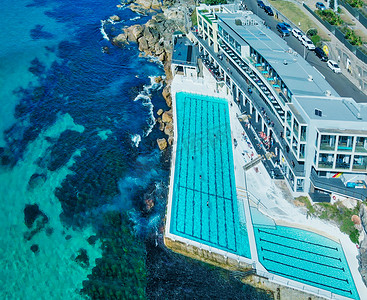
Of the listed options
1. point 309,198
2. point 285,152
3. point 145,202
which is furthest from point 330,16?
point 145,202

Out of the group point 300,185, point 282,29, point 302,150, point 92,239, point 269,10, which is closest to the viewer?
point 302,150

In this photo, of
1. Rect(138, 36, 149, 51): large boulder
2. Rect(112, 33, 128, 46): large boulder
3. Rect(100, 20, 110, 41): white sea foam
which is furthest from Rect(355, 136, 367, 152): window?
Rect(100, 20, 110, 41): white sea foam

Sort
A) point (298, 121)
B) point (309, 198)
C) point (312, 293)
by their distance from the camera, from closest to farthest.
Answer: point (312, 293), point (298, 121), point (309, 198)

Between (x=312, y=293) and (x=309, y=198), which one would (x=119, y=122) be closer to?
(x=309, y=198)

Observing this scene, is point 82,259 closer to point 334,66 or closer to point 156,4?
point 334,66

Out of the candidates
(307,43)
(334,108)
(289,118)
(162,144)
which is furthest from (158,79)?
(334,108)

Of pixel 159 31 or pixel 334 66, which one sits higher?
pixel 334 66
